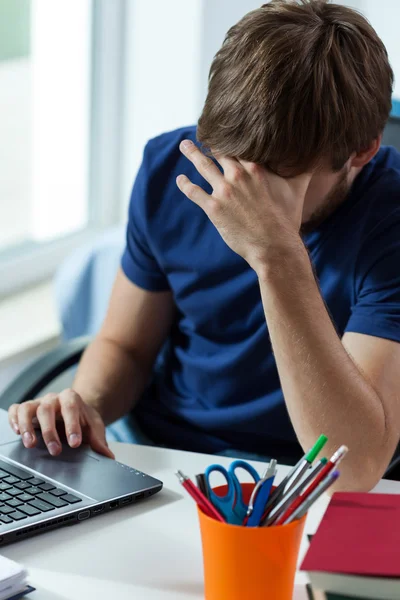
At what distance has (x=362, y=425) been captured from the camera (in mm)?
1196

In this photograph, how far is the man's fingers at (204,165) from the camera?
1255 millimetres

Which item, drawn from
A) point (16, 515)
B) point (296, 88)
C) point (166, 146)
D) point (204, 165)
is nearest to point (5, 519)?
point (16, 515)

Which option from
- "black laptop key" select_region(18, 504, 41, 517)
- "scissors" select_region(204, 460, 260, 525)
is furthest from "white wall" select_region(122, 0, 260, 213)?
"scissors" select_region(204, 460, 260, 525)

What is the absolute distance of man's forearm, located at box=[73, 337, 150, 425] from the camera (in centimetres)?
154

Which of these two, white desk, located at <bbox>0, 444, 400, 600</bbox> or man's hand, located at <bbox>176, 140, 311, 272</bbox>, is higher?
man's hand, located at <bbox>176, 140, 311, 272</bbox>

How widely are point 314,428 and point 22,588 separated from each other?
48 cm

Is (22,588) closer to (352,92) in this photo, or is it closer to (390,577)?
(390,577)

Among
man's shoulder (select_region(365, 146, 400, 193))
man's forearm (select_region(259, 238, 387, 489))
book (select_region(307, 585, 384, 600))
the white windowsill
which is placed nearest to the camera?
book (select_region(307, 585, 384, 600))

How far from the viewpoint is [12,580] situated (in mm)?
856

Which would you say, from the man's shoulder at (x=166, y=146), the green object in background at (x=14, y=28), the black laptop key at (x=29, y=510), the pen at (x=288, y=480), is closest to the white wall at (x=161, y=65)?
the green object in background at (x=14, y=28)

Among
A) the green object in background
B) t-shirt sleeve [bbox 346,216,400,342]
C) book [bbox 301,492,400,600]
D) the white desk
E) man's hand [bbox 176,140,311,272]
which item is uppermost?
the green object in background

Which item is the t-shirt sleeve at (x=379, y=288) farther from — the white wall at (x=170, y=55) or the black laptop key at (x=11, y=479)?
the white wall at (x=170, y=55)

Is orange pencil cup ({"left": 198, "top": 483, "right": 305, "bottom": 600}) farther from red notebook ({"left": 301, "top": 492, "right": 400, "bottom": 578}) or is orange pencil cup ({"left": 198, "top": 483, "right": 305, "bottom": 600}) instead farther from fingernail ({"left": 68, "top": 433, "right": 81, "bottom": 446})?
fingernail ({"left": 68, "top": 433, "right": 81, "bottom": 446})

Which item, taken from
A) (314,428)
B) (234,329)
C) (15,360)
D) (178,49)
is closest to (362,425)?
(314,428)
